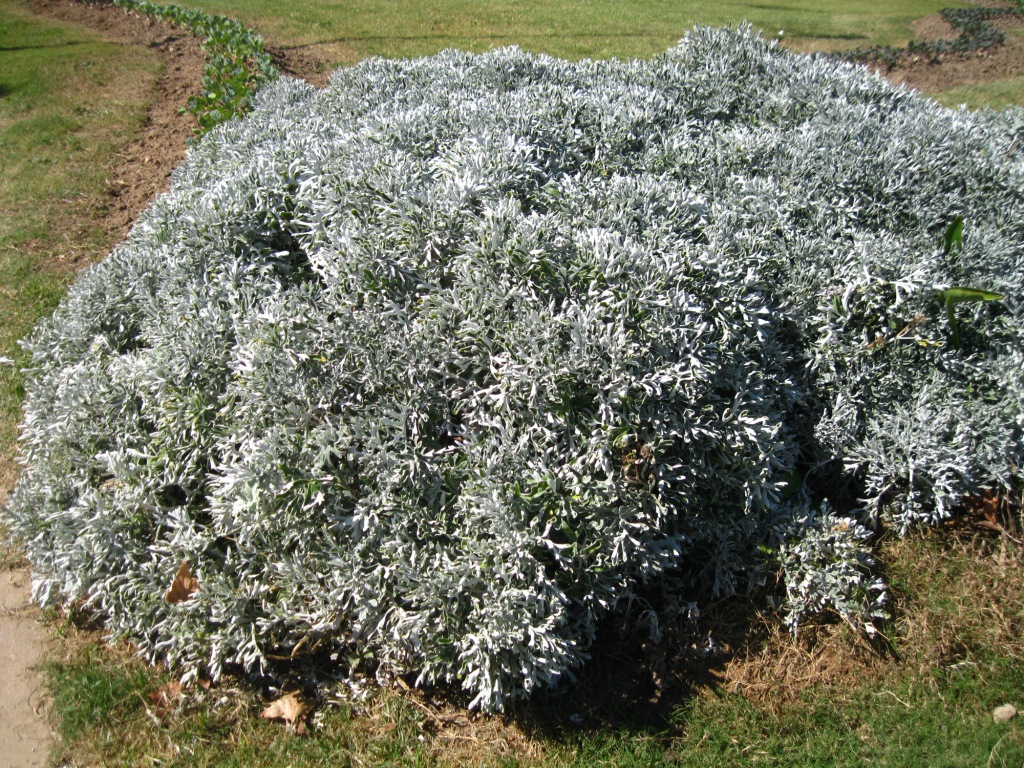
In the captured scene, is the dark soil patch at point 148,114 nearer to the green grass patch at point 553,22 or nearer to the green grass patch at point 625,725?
the green grass patch at point 553,22

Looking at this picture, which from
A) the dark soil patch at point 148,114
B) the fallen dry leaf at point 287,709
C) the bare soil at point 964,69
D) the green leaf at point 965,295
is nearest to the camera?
the fallen dry leaf at point 287,709

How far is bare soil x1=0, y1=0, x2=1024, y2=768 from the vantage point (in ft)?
10.4

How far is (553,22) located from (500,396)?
10.7 metres

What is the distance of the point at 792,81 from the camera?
5508mm

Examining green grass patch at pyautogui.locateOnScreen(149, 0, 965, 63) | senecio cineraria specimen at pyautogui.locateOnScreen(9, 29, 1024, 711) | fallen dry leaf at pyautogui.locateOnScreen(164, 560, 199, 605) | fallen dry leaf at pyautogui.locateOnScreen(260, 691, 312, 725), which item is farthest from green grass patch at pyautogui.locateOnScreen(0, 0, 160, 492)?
green grass patch at pyautogui.locateOnScreen(149, 0, 965, 63)

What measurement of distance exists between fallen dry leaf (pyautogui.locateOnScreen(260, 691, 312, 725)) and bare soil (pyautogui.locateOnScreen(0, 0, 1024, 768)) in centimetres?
70

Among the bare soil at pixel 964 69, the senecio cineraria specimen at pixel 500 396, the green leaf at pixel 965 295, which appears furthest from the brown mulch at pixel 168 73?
the green leaf at pixel 965 295

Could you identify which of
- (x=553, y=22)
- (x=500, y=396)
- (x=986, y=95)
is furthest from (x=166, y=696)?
(x=553, y=22)

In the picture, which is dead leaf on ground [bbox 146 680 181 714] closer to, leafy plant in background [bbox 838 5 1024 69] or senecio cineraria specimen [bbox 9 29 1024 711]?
senecio cineraria specimen [bbox 9 29 1024 711]

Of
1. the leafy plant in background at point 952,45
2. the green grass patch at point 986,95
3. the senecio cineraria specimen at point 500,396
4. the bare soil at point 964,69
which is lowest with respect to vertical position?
the senecio cineraria specimen at point 500,396

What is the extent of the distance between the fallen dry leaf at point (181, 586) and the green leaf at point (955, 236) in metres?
4.23

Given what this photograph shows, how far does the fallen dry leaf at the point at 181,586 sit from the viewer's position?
3.20 metres

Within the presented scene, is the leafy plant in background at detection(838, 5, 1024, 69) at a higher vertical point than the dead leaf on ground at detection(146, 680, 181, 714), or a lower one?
higher

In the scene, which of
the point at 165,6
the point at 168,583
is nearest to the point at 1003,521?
the point at 168,583
